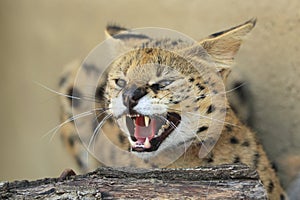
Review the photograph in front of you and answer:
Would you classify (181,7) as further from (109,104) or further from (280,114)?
(109,104)

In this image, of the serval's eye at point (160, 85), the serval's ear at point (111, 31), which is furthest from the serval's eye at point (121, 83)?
the serval's ear at point (111, 31)

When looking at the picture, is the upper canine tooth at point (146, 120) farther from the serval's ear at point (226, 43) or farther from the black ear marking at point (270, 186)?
the black ear marking at point (270, 186)

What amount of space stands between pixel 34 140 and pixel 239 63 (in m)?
0.99

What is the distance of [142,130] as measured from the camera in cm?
201

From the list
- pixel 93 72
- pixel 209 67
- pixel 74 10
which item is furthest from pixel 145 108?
pixel 74 10

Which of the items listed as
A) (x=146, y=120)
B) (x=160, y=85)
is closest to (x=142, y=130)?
(x=146, y=120)

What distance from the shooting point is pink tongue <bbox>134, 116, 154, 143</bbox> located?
1985 millimetres

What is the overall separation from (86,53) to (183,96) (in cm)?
96

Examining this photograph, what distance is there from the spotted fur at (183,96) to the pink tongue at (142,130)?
0.04 m

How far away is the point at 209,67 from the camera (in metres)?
2.19

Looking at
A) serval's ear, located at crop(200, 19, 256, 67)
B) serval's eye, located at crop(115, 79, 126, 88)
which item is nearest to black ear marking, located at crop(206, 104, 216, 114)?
serval's ear, located at crop(200, 19, 256, 67)

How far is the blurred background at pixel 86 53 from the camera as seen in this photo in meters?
2.58

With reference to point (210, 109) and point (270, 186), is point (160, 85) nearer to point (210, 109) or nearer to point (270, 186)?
point (210, 109)

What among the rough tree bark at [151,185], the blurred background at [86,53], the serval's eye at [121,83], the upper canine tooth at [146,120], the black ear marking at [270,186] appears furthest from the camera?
the blurred background at [86,53]
